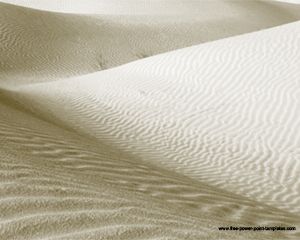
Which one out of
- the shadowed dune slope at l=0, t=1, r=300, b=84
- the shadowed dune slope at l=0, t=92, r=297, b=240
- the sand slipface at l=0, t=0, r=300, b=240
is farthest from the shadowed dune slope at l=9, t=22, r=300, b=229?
the shadowed dune slope at l=0, t=1, r=300, b=84

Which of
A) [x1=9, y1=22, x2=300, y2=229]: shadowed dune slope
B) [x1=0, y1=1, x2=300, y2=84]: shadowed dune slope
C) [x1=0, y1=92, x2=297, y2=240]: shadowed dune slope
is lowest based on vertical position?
[x1=0, y1=92, x2=297, y2=240]: shadowed dune slope

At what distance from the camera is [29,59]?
21.5m

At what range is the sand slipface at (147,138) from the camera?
3.25m

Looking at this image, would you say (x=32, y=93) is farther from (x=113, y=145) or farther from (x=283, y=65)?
(x=283, y=65)

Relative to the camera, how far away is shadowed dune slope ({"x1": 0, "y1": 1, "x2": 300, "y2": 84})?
2119 centimetres

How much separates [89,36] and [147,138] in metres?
15.9

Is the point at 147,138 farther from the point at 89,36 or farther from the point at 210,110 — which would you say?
the point at 89,36

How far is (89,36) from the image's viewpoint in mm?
24750

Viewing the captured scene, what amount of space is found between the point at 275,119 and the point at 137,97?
11.5ft

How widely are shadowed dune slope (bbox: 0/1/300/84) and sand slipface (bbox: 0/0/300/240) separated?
4.0 inches

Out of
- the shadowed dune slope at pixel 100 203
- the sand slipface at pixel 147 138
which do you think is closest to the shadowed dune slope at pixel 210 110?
the sand slipface at pixel 147 138

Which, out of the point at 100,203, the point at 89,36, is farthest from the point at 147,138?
the point at 89,36

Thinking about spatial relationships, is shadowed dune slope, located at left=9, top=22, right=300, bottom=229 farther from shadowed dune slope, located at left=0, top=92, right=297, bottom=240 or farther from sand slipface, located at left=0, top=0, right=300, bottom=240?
shadowed dune slope, located at left=0, top=92, right=297, bottom=240

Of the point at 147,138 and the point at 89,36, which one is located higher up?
the point at 89,36
